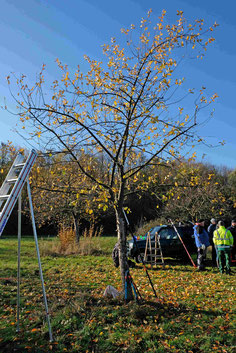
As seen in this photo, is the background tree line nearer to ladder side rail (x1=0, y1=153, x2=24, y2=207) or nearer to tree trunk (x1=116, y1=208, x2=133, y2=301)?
tree trunk (x1=116, y1=208, x2=133, y2=301)

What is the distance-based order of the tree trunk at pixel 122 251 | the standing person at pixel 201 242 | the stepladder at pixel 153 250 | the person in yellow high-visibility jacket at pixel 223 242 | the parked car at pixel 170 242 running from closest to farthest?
the tree trunk at pixel 122 251
the person in yellow high-visibility jacket at pixel 223 242
the standing person at pixel 201 242
the stepladder at pixel 153 250
the parked car at pixel 170 242

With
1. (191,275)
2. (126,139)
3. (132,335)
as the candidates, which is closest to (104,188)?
(126,139)

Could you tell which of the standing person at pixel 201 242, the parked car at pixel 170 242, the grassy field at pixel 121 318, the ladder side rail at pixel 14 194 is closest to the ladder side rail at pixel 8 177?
the ladder side rail at pixel 14 194

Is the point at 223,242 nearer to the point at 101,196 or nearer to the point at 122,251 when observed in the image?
the point at 122,251

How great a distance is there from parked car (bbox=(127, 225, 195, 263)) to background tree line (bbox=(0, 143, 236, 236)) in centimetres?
132

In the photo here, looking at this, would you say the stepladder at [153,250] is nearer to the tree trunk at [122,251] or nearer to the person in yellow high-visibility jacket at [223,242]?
the person in yellow high-visibility jacket at [223,242]

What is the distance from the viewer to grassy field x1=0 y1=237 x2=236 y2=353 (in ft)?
14.1

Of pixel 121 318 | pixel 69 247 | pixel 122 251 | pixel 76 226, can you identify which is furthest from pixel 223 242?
pixel 76 226

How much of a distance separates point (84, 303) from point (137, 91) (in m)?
4.69

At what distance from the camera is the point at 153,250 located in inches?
494

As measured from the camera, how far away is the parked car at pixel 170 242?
1219cm

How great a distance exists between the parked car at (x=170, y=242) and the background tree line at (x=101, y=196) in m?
1.32

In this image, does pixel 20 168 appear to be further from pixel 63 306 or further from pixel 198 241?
pixel 198 241

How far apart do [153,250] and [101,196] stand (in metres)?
7.34
